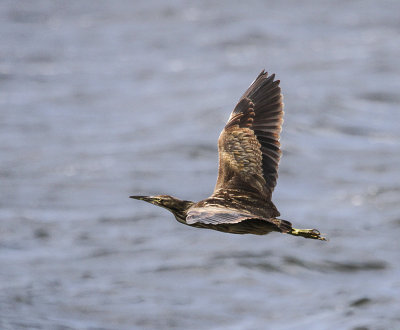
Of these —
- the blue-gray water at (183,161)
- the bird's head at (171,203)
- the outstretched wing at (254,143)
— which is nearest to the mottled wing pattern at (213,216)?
the bird's head at (171,203)

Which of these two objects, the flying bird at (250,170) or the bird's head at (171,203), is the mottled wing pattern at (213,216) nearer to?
the flying bird at (250,170)

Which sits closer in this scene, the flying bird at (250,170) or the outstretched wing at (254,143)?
the flying bird at (250,170)

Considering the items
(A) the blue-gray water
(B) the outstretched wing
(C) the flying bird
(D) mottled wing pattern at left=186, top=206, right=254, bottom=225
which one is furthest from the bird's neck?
(A) the blue-gray water

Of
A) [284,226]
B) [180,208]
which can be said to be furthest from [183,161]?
[284,226]

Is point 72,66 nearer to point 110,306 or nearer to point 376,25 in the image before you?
point 376,25

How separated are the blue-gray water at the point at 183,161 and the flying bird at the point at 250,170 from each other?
7.96 metres

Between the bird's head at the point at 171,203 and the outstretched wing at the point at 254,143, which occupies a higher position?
the outstretched wing at the point at 254,143

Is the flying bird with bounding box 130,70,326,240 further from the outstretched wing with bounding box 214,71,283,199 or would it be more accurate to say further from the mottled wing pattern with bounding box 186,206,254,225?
the mottled wing pattern with bounding box 186,206,254,225

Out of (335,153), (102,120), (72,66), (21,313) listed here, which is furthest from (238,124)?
(72,66)

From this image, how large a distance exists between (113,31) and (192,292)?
13.3 metres

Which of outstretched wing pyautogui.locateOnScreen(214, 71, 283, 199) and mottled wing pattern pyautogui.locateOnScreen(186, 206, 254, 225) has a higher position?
outstretched wing pyautogui.locateOnScreen(214, 71, 283, 199)

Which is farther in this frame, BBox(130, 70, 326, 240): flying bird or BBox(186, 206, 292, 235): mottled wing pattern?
BBox(130, 70, 326, 240): flying bird

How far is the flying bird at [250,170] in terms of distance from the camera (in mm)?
8297

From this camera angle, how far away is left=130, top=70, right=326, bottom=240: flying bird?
830 cm
